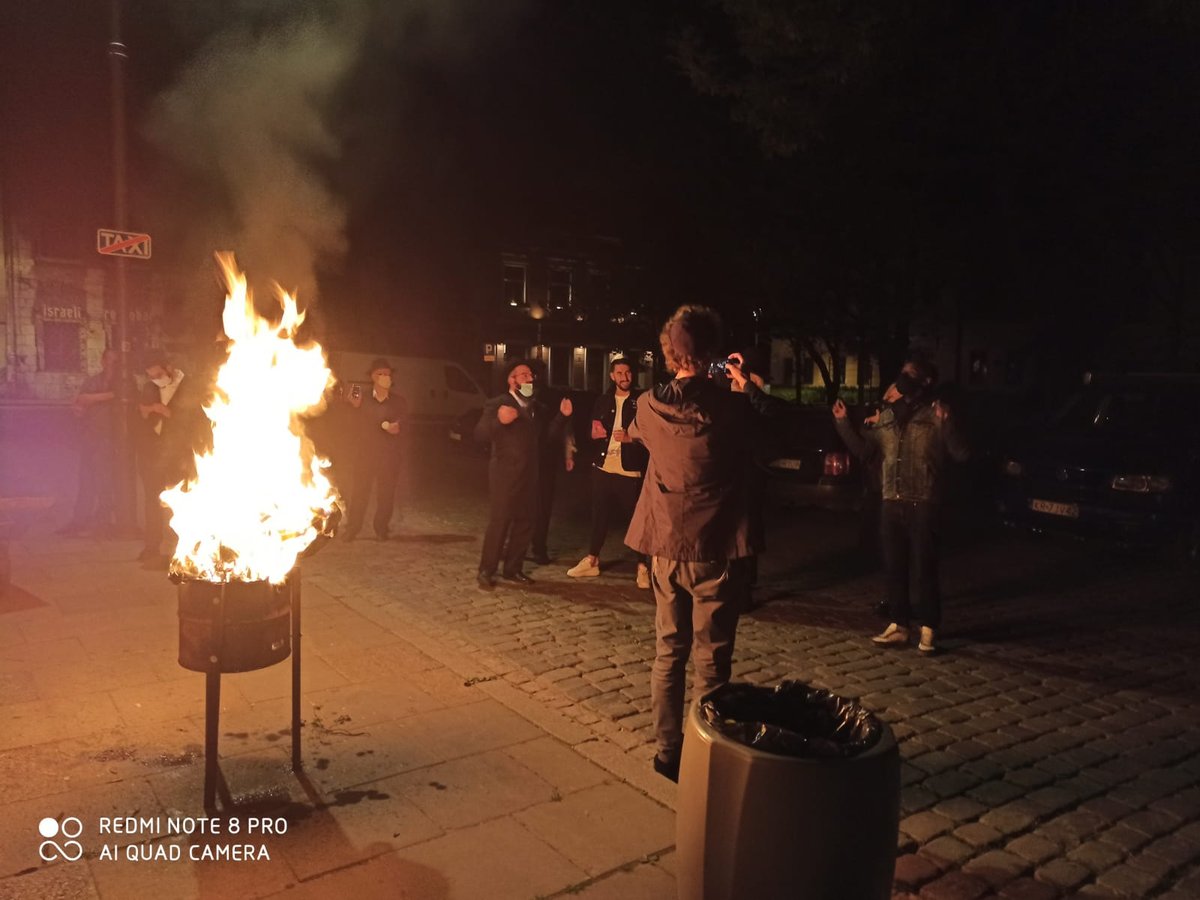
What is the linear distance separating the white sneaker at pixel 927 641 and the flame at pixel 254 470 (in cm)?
391

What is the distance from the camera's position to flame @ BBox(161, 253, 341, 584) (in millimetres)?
3893

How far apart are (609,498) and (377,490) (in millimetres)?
3156

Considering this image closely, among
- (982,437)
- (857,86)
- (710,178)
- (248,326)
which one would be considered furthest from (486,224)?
(248,326)

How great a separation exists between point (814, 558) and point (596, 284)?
58.6 feet

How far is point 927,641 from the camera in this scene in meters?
5.93

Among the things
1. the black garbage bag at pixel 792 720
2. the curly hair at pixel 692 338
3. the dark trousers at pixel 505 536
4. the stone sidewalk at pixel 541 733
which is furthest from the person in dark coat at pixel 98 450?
the black garbage bag at pixel 792 720

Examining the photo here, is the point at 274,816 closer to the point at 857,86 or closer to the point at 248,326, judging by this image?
the point at 248,326

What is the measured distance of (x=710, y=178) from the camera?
17.8 metres

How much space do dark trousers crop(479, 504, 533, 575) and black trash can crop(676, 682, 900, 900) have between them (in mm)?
4758

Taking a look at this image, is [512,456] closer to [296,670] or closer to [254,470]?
[254,470]

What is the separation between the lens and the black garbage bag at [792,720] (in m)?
2.62

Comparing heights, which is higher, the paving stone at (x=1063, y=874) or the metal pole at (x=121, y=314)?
the metal pole at (x=121, y=314)

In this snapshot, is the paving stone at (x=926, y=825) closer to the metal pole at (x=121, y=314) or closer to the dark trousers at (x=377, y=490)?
the dark trousers at (x=377, y=490)

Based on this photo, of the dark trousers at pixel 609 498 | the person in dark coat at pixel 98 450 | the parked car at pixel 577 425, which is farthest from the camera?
the parked car at pixel 577 425
